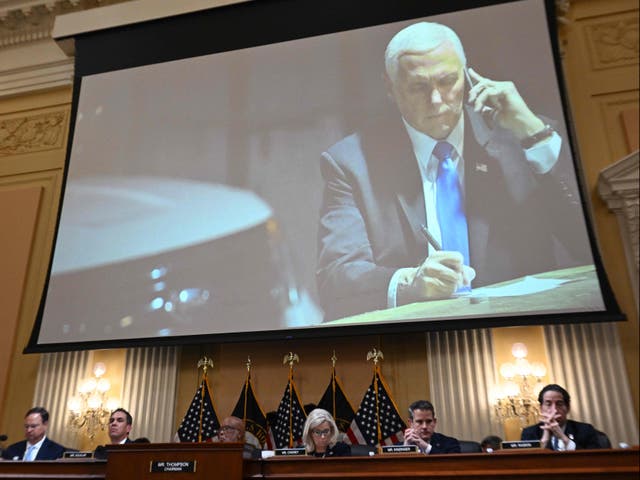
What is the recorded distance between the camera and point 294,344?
5914mm

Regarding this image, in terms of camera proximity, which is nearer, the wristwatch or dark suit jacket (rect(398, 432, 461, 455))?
dark suit jacket (rect(398, 432, 461, 455))

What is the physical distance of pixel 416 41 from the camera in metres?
6.09

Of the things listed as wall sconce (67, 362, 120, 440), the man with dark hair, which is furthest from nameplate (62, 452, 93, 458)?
wall sconce (67, 362, 120, 440)

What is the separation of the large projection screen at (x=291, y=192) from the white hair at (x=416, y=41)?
0.09 meters

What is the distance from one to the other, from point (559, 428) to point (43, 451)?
4114 millimetres

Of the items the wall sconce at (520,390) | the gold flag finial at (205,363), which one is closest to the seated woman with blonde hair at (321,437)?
the wall sconce at (520,390)

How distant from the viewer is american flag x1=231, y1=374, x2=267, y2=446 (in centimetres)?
561

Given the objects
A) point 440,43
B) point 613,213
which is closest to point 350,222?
point 440,43

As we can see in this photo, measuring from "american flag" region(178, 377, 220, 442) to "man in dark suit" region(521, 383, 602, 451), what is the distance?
2875mm

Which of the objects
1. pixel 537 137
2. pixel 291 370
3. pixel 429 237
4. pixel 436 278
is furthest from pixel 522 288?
pixel 291 370

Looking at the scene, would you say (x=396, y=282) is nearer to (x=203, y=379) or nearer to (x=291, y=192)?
(x=291, y=192)

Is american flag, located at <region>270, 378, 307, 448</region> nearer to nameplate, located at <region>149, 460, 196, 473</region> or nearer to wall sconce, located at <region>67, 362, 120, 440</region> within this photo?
wall sconce, located at <region>67, 362, 120, 440</region>

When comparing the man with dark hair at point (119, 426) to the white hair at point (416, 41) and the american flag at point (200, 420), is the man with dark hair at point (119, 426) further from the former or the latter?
the white hair at point (416, 41)

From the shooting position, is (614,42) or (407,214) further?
(614,42)
